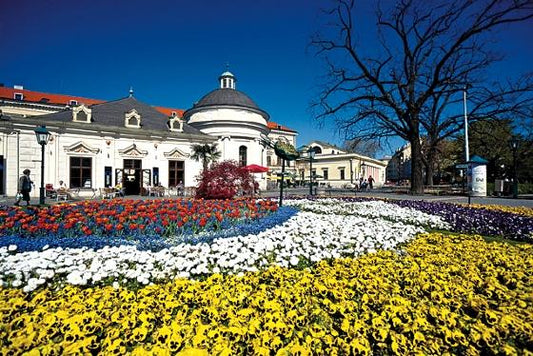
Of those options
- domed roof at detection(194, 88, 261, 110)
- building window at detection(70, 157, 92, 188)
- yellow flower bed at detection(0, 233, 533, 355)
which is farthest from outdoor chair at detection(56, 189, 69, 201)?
domed roof at detection(194, 88, 261, 110)

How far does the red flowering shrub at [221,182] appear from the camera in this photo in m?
12.5

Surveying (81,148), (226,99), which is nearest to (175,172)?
(81,148)

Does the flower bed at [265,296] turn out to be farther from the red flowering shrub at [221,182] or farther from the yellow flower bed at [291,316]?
the red flowering shrub at [221,182]

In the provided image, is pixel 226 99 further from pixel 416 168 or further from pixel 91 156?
pixel 416 168

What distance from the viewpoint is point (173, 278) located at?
11.4ft

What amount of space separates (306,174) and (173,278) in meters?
63.3

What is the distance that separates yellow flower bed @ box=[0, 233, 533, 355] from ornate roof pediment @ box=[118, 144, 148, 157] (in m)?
25.7

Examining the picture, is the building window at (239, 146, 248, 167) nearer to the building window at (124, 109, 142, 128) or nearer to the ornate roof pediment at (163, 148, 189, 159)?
the ornate roof pediment at (163, 148, 189, 159)

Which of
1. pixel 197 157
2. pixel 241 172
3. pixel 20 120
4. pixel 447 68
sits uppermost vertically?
pixel 447 68

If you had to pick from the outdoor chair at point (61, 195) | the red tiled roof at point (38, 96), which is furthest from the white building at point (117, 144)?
the red tiled roof at point (38, 96)

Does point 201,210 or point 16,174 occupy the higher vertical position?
point 16,174

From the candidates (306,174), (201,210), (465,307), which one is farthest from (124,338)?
(306,174)

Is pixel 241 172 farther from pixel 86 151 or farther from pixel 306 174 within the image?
pixel 306 174

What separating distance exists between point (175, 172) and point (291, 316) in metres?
28.6
